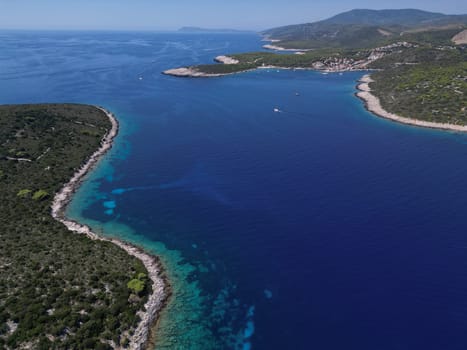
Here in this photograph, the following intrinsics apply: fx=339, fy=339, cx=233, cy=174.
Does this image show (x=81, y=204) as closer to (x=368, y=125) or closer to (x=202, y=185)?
(x=202, y=185)

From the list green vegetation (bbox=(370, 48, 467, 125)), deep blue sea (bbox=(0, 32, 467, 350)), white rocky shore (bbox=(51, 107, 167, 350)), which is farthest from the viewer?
green vegetation (bbox=(370, 48, 467, 125))

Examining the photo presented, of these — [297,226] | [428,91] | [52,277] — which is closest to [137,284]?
[52,277]

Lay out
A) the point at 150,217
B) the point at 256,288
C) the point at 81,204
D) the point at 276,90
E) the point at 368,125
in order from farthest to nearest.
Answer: the point at 276,90 < the point at 368,125 < the point at 81,204 < the point at 150,217 < the point at 256,288

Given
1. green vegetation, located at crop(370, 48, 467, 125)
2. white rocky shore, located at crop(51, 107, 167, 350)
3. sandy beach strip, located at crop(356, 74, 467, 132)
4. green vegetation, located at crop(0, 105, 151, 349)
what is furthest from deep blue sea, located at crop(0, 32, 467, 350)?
green vegetation, located at crop(370, 48, 467, 125)

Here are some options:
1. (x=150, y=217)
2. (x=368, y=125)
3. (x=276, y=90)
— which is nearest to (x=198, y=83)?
(x=276, y=90)

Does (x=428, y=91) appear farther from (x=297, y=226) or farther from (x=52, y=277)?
(x=52, y=277)

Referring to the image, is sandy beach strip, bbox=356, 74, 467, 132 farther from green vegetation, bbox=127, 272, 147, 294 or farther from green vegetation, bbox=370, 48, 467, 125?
green vegetation, bbox=127, 272, 147, 294
